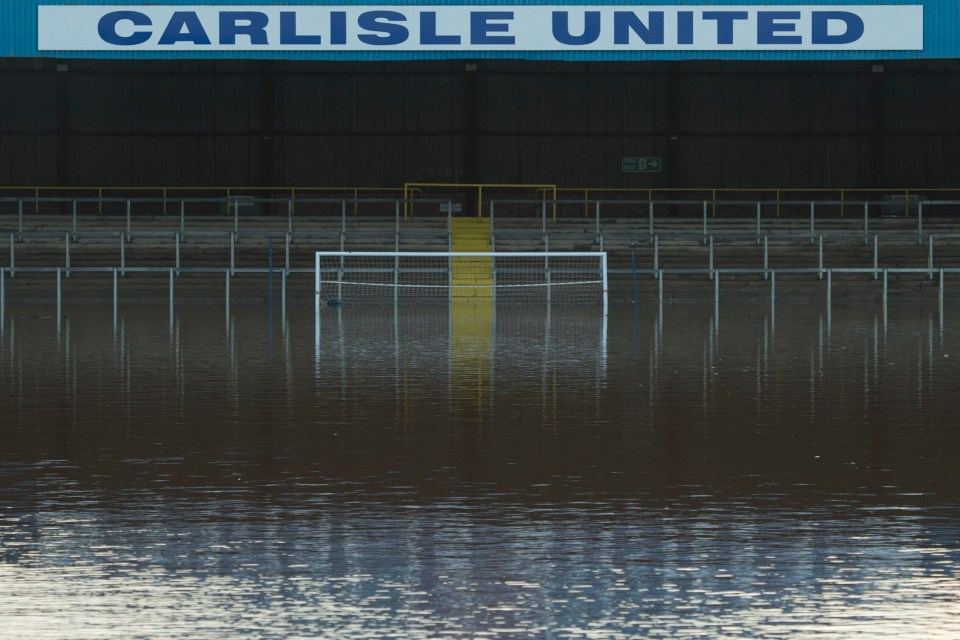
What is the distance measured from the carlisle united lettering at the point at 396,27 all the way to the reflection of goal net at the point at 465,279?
738 cm

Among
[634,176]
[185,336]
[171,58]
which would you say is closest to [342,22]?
[171,58]

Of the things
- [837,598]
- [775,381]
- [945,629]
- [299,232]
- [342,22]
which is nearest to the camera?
[945,629]

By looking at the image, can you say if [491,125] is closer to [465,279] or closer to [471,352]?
[465,279]

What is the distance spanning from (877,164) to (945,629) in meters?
32.7

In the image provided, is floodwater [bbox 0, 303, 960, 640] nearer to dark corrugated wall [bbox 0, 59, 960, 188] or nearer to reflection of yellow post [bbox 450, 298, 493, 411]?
reflection of yellow post [bbox 450, 298, 493, 411]

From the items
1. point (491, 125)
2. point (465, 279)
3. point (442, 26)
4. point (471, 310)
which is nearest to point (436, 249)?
point (465, 279)

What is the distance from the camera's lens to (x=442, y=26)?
3456 cm

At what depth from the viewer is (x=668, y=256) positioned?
30.1 m

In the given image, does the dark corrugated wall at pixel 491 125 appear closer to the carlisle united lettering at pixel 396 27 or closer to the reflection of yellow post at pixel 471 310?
the carlisle united lettering at pixel 396 27

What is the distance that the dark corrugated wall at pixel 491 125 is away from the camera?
116 feet

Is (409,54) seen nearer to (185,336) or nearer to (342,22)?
(342,22)

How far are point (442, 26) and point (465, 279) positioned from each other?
8753 millimetres

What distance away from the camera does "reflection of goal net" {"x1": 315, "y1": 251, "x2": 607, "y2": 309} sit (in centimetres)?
2688

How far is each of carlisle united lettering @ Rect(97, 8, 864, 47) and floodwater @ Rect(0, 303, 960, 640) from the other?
22.0 metres
